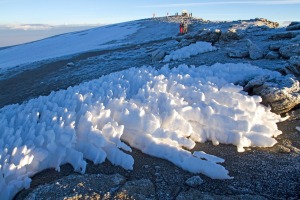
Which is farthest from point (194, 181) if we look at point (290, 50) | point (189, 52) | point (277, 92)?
point (189, 52)

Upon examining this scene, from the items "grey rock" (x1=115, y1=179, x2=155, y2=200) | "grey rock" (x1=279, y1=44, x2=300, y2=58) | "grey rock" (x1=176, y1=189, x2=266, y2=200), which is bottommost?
"grey rock" (x1=176, y1=189, x2=266, y2=200)

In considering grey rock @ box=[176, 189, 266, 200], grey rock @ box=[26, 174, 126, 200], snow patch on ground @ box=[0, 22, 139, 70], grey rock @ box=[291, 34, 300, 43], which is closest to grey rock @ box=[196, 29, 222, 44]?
grey rock @ box=[291, 34, 300, 43]

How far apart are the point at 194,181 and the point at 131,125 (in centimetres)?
180

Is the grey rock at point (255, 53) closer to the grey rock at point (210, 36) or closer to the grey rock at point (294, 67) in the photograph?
the grey rock at point (294, 67)

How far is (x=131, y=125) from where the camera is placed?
623 centimetres

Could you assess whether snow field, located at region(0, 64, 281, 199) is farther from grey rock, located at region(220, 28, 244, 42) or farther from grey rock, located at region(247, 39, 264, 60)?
grey rock, located at region(220, 28, 244, 42)

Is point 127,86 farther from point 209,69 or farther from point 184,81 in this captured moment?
point 209,69

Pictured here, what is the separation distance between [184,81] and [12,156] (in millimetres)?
4547

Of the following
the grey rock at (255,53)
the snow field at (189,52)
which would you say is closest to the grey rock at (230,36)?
the snow field at (189,52)

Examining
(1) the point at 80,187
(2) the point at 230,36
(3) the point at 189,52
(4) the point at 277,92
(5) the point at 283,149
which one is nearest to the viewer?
(1) the point at 80,187

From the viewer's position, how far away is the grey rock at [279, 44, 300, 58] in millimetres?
11984

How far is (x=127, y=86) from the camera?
8.04 meters

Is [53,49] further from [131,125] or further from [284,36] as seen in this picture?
[131,125]

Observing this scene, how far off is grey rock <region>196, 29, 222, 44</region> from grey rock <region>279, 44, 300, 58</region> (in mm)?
6028
